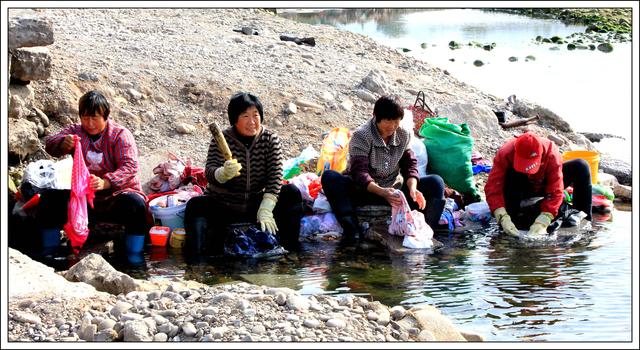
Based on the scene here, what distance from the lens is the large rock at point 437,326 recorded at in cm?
514

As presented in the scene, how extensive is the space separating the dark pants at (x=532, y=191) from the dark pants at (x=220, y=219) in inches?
63.5

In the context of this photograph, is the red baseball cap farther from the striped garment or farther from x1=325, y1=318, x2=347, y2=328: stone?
x1=325, y1=318, x2=347, y2=328: stone

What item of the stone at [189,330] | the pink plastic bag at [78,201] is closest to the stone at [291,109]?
the pink plastic bag at [78,201]

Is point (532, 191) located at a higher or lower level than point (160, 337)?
higher

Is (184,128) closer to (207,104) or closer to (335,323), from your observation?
(207,104)

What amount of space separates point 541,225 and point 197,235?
251 cm

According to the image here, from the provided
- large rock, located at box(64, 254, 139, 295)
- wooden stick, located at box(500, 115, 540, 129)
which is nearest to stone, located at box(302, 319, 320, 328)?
large rock, located at box(64, 254, 139, 295)

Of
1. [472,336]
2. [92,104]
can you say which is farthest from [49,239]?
→ [472,336]

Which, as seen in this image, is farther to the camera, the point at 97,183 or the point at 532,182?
the point at 532,182

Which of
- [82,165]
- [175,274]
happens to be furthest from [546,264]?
[82,165]

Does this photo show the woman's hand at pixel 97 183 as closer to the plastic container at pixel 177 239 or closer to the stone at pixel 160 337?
the plastic container at pixel 177 239

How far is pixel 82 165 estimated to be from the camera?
23.0 feet

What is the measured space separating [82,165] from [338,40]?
7012 millimetres

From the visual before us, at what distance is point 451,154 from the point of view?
8.31 m
